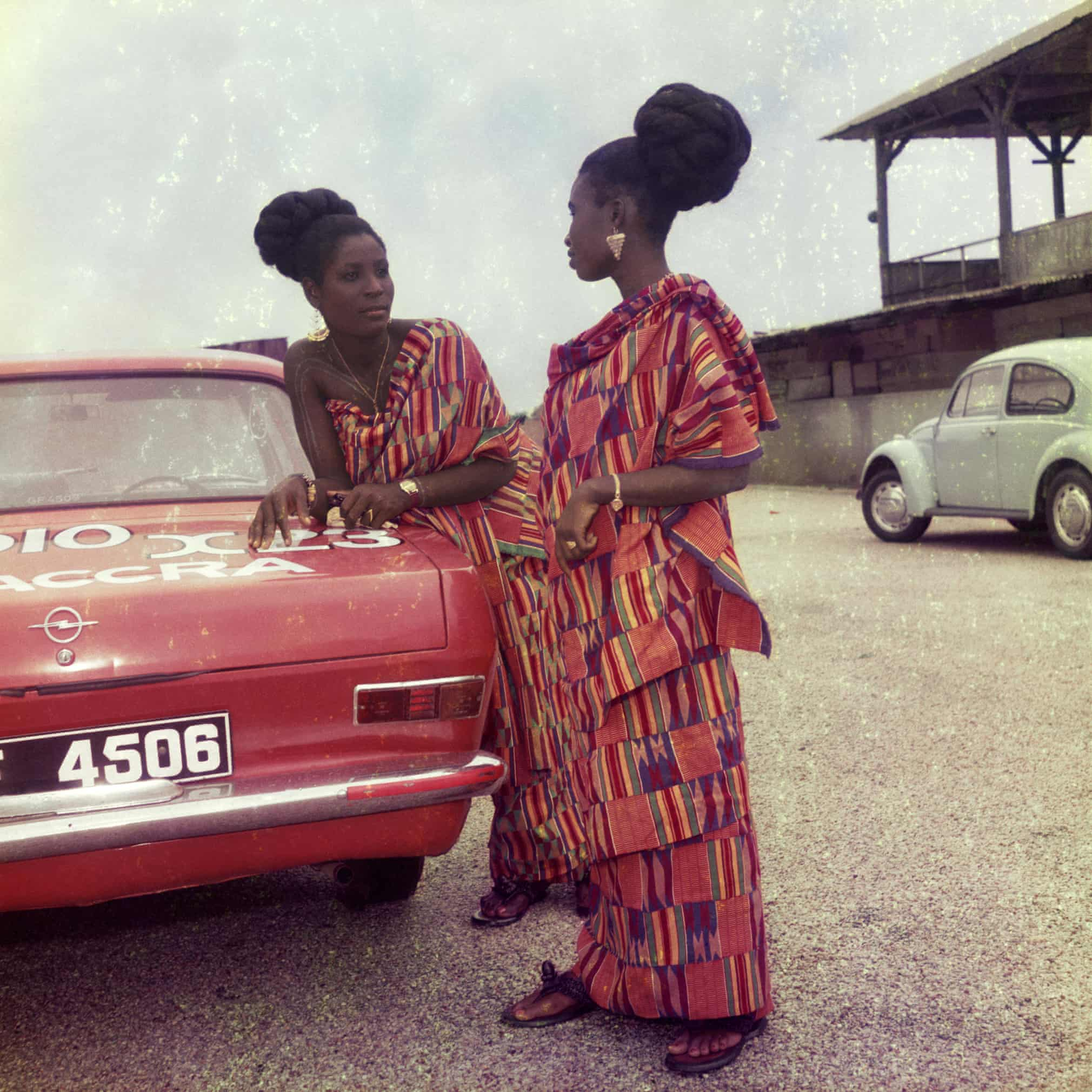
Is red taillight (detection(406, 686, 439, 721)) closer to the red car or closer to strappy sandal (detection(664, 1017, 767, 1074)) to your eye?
the red car

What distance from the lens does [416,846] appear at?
2.43 m

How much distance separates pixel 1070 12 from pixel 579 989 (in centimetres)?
1903

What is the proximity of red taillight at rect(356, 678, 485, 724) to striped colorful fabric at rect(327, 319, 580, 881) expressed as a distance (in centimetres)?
46

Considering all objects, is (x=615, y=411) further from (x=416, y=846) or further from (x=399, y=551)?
(x=416, y=846)

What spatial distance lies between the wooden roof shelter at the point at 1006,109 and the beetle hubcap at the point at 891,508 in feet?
29.6

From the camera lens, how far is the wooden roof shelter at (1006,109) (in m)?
17.5

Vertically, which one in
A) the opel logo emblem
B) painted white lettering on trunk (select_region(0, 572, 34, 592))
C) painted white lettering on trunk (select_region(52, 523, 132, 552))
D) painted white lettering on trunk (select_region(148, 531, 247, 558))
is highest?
painted white lettering on trunk (select_region(52, 523, 132, 552))

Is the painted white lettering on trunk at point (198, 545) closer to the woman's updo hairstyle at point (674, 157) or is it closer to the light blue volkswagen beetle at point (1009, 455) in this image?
the woman's updo hairstyle at point (674, 157)

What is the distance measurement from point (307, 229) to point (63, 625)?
114cm

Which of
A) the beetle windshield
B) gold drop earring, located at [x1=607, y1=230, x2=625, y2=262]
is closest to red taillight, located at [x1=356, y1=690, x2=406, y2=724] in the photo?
gold drop earring, located at [x1=607, y1=230, x2=625, y2=262]

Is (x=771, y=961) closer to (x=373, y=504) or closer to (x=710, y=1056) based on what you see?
(x=710, y=1056)

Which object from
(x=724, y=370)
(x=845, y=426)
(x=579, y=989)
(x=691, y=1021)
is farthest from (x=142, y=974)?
(x=845, y=426)

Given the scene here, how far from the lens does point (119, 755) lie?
7.25ft

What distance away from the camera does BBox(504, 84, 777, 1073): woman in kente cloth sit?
2.17 m
